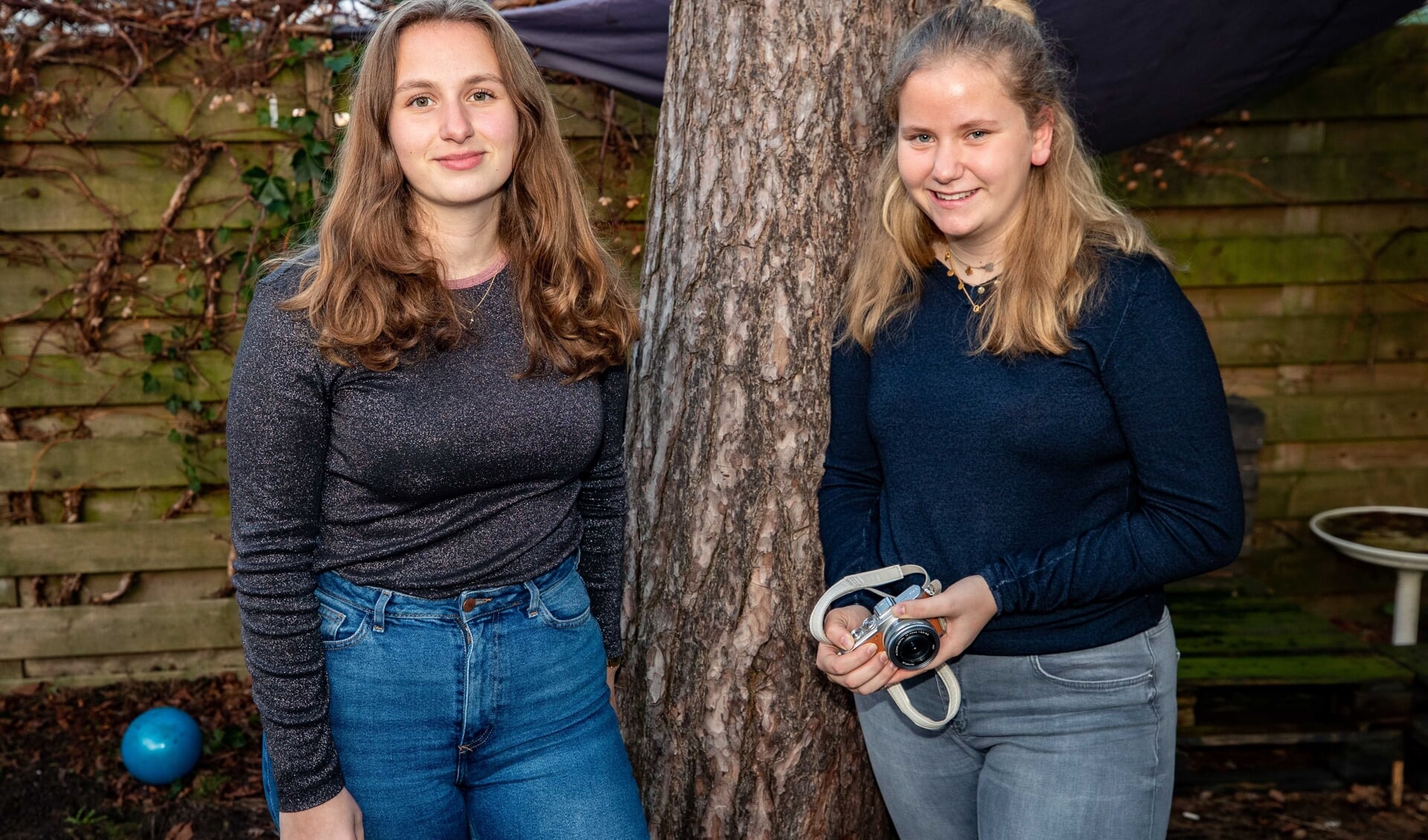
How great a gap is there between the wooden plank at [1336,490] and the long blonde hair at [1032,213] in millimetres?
3022

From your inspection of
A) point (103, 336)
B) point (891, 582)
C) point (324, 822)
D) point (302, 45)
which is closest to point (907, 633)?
point (891, 582)

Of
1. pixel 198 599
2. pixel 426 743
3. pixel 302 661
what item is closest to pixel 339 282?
pixel 302 661

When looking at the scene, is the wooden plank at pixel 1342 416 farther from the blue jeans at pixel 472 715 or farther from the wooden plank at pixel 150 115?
the wooden plank at pixel 150 115

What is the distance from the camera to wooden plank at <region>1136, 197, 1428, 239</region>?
4.06 meters

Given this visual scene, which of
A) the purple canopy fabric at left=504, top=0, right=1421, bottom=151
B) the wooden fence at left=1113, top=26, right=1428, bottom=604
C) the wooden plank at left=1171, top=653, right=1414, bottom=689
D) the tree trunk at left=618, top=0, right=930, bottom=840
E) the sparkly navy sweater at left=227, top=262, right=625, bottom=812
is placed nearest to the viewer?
the sparkly navy sweater at left=227, top=262, right=625, bottom=812

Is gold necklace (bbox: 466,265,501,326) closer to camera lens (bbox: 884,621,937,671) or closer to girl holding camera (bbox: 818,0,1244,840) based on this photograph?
girl holding camera (bbox: 818,0,1244,840)

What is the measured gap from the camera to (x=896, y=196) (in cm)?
182

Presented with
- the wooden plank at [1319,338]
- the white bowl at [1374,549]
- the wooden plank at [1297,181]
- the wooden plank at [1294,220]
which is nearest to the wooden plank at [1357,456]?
the white bowl at [1374,549]

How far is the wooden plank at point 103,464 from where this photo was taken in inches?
148

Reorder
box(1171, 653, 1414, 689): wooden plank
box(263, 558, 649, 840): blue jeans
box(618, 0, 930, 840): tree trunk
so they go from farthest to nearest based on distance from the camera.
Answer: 1. box(1171, 653, 1414, 689): wooden plank
2. box(618, 0, 930, 840): tree trunk
3. box(263, 558, 649, 840): blue jeans

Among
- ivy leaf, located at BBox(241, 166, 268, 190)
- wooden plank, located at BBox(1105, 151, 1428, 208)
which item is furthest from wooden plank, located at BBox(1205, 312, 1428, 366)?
ivy leaf, located at BBox(241, 166, 268, 190)

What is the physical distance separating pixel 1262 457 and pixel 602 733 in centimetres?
337

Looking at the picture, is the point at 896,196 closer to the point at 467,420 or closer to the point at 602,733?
the point at 467,420

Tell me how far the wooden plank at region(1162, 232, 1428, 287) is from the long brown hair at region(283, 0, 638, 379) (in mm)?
2966
